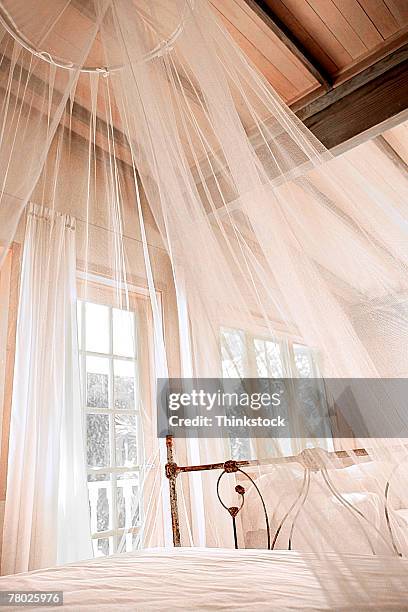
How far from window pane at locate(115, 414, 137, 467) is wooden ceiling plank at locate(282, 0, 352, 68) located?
75.3 inches

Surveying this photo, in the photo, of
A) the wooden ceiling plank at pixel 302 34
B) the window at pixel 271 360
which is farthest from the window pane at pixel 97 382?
the wooden ceiling plank at pixel 302 34

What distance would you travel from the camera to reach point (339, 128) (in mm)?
2510

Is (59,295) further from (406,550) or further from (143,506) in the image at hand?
(406,550)

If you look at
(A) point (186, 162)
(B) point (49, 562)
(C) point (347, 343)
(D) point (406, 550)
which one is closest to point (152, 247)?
(A) point (186, 162)

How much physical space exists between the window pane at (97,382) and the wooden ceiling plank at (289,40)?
64.2 inches

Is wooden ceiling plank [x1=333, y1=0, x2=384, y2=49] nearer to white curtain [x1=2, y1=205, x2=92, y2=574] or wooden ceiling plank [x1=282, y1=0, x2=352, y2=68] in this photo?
wooden ceiling plank [x1=282, y1=0, x2=352, y2=68]

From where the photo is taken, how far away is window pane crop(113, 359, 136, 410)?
2078 millimetres

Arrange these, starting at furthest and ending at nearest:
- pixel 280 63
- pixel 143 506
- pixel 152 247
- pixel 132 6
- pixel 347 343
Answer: pixel 280 63 → pixel 143 506 → pixel 152 247 → pixel 132 6 → pixel 347 343

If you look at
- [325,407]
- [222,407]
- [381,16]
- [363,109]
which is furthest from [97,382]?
[381,16]

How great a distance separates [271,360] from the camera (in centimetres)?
109

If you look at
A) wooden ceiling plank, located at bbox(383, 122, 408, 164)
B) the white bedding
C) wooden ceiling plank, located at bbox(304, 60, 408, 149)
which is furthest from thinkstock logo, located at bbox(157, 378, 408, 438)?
wooden ceiling plank, located at bbox(304, 60, 408, 149)

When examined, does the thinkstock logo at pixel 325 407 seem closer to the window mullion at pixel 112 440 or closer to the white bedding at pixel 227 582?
the white bedding at pixel 227 582

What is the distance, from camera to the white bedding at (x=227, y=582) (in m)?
0.78

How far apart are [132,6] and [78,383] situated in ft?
4.34
